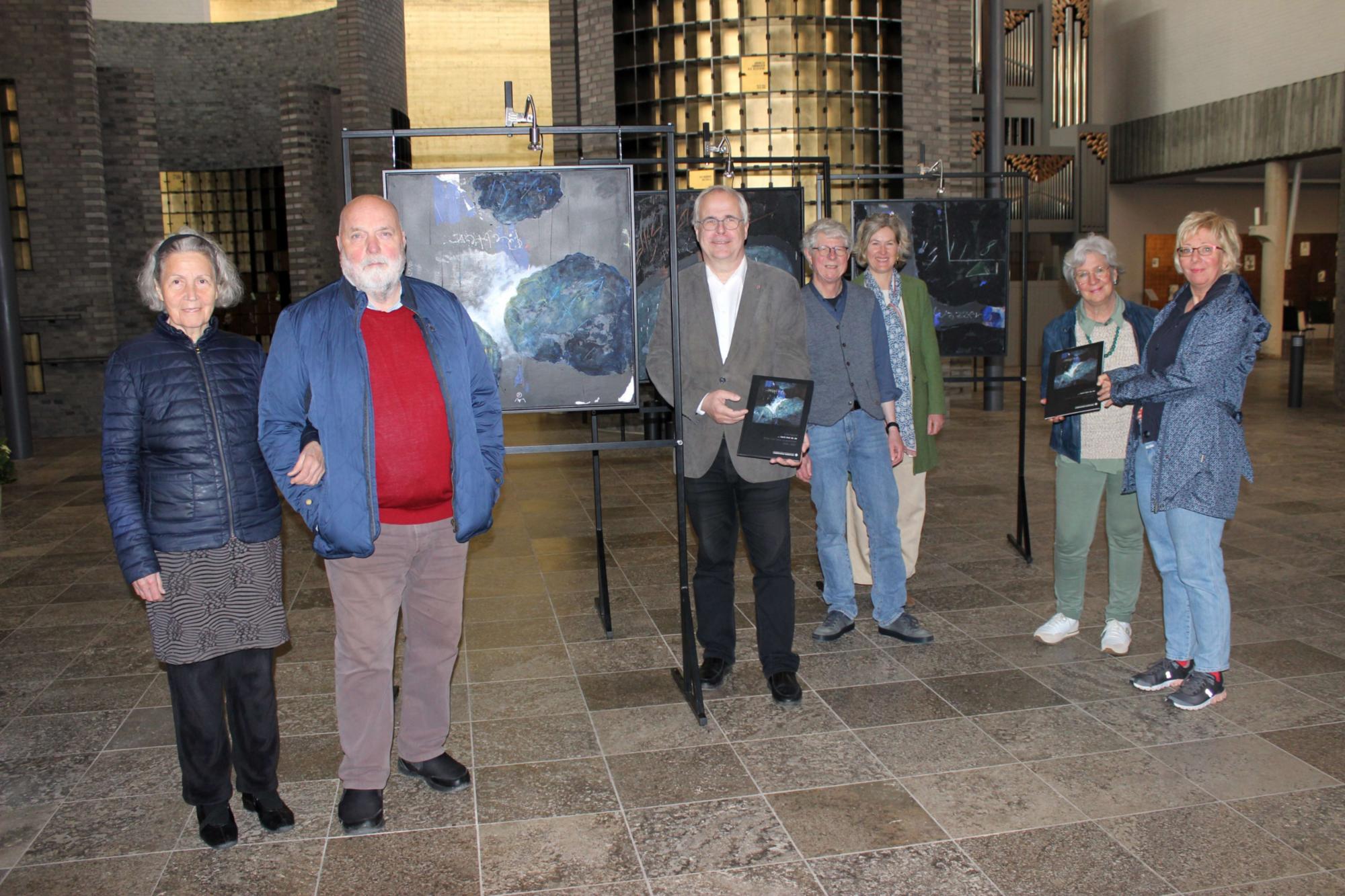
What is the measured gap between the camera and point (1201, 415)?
3.92m

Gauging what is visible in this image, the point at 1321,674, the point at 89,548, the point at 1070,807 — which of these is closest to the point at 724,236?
the point at 1070,807

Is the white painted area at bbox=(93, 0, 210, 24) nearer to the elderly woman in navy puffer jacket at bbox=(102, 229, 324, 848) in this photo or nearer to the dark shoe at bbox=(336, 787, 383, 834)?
the elderly woman in navy puffer jacket at bbox=(102, 229, 324, 848)

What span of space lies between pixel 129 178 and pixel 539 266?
11.7 meters

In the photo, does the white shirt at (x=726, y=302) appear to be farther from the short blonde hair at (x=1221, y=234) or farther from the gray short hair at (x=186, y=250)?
the gray short hair at (x=186, y=250)

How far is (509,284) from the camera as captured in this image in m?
4.67

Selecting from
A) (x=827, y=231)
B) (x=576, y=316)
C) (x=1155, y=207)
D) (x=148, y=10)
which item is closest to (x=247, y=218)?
(x=148, y=10)

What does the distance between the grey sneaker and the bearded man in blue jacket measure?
6.51ft

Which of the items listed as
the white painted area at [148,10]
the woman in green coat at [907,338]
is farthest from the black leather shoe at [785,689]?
the white painted area at [148,10]

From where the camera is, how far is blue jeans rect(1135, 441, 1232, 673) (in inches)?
156

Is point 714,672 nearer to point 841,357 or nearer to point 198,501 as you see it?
point 841,357

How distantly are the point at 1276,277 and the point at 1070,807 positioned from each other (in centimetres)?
1964

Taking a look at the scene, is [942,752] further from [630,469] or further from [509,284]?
[630,469]

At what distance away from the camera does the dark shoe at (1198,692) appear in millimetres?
4023

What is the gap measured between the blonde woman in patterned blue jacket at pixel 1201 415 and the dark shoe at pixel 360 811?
9.29 ft
